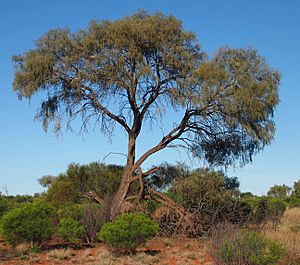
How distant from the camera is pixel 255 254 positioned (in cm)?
1138

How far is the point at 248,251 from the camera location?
1139 cm

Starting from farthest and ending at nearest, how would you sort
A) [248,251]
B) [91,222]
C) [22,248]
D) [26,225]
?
[91,222] < [22,248] < [26,225] < [248,251]

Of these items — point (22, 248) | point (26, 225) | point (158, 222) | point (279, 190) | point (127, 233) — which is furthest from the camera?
point (279, 190)

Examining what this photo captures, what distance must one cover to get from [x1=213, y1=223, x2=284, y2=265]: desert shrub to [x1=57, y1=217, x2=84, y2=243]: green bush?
634 centimetres

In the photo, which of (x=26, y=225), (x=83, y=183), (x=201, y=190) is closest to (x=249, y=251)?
(x=26, y=225)

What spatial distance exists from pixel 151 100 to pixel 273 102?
18.6ft

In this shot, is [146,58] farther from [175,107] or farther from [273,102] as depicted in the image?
[273,102]

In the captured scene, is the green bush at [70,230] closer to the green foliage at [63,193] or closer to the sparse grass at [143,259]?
the sparse grass at [143,259]

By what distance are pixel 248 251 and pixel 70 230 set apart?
741cm

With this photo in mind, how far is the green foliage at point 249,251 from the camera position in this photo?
36.7 feet

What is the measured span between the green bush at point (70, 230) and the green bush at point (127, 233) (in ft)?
6.18

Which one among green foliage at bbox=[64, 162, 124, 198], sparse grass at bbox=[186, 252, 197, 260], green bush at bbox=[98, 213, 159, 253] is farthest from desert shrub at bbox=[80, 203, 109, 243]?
green foliage at bbox=[64, 162, 124, 198]

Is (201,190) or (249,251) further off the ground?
(201,190)

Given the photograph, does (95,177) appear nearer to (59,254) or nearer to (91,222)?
(91,222)
